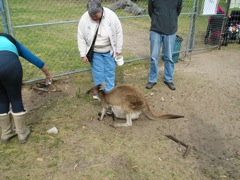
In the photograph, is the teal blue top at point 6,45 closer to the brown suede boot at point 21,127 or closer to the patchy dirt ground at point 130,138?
the brown suede boot at point 21,127

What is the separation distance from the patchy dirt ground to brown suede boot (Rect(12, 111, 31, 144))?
0.10 m

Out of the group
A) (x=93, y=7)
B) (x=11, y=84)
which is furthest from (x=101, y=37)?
(x=11, y=84)

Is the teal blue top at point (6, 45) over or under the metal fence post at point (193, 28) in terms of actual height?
over

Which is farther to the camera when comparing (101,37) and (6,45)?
(101,37)

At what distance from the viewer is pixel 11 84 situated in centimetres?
302

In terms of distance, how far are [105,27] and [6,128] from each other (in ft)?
6.72

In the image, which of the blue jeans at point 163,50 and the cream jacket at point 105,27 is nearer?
the cream jacket at point 105,27

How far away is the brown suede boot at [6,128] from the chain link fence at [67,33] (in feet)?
5.62

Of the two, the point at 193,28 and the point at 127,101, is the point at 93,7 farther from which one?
the point at 193,28

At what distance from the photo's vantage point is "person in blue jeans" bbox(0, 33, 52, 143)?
2914mm

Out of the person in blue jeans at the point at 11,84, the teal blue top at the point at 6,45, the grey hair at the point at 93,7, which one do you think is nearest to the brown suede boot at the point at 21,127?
the person in blue jeans at the point at 11,84

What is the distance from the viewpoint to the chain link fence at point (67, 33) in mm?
5840

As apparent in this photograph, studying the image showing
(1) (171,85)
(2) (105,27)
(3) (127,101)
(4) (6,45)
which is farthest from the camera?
(1) (171,85)

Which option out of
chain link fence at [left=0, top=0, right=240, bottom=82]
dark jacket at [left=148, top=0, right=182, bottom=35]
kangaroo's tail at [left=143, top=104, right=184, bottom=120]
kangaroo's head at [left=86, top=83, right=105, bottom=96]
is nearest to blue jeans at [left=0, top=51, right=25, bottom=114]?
kangaroo's head at [left=86, top=83, right=105, bottom=96]
